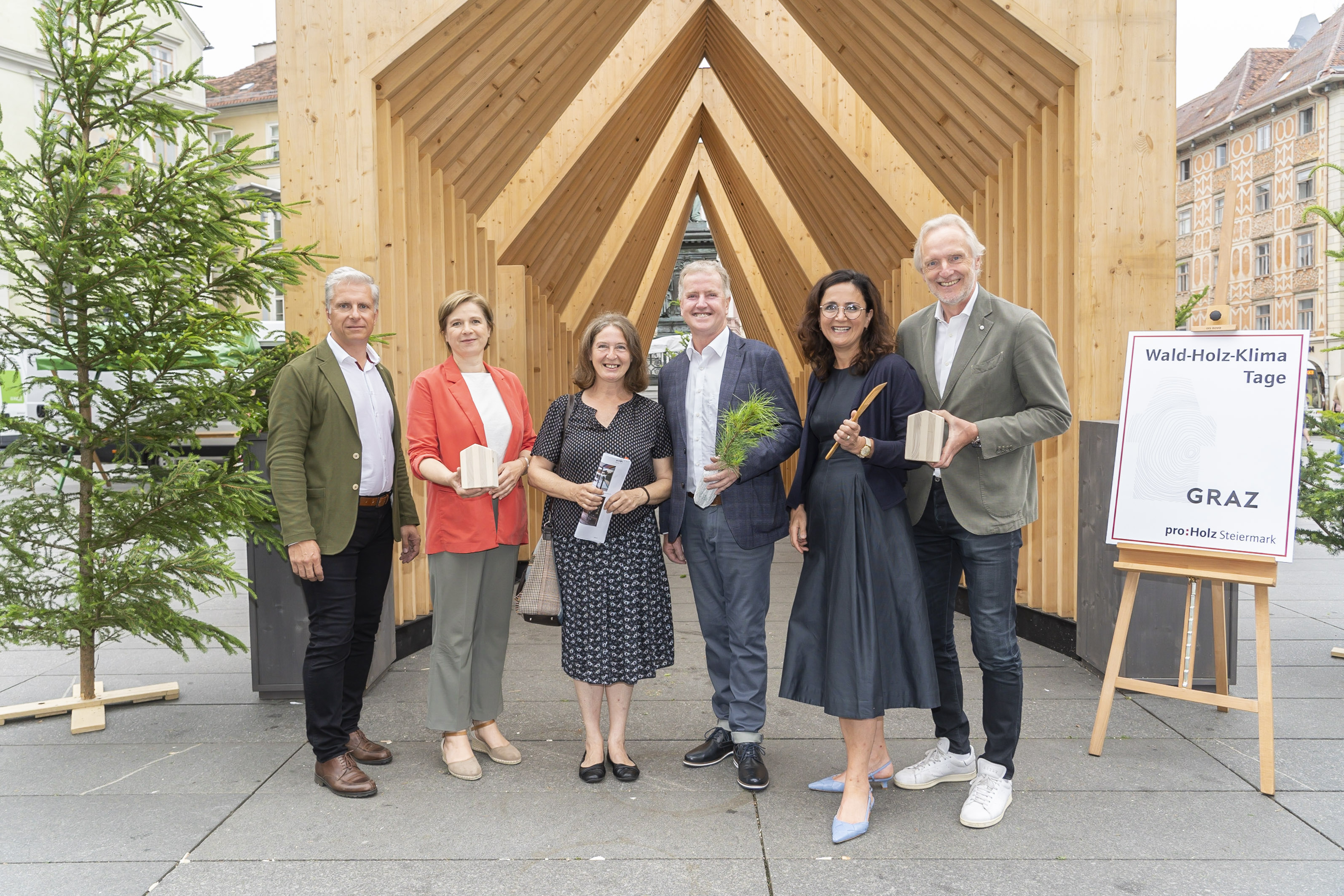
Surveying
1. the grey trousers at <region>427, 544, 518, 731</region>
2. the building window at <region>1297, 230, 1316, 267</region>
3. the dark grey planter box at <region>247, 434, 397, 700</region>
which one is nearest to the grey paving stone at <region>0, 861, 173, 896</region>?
the grey trousers at <region>427, 544, 518, 731</region>

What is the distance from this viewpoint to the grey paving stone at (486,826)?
2.92 meters

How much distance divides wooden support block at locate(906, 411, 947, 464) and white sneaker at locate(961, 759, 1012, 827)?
1.12 metres

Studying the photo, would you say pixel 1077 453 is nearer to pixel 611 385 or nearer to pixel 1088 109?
pixel 1088 109

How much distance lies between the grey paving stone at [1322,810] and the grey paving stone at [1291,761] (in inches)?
2.4

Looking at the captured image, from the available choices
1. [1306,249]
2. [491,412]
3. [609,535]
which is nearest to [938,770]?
[609,535]

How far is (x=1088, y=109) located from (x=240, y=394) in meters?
4.16

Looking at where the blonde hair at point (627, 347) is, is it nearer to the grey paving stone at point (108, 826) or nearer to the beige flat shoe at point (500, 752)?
the beige flat shoe at point (500, 752)

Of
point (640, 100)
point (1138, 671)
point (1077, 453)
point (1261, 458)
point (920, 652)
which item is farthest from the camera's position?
point (640, 100)

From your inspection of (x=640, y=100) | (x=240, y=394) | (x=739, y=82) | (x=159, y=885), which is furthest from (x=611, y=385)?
(x=739, y=82)

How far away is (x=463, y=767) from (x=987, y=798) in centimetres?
183

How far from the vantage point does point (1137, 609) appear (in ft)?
14.7

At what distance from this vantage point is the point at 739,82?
8664 mm

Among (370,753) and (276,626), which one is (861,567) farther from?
(276,626)

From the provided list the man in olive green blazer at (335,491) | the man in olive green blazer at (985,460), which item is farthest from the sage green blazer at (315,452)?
the man in olive green blazer at (985,460)
